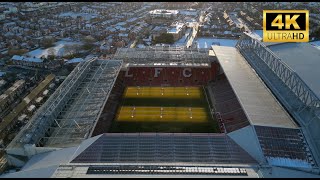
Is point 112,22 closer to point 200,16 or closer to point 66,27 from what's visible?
point 66,27

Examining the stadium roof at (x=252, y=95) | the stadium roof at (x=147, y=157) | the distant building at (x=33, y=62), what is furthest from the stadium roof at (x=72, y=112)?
the stadium roof at (x=252, y=95)

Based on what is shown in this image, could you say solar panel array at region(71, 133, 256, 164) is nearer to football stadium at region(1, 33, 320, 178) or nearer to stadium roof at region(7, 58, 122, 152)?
football stadium at region(1, 33, 320, 178)

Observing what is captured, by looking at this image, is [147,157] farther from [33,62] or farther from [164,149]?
[33,62]

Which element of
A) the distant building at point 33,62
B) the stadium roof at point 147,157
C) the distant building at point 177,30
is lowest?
the stadium roof at point 147,157

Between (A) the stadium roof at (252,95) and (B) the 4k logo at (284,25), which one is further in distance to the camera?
(B) the 4k logo at (284,25)

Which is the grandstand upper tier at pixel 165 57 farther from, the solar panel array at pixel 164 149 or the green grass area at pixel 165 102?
the solar panel array at pixel 164 149

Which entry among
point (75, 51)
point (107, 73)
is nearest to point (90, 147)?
point (107, 73)

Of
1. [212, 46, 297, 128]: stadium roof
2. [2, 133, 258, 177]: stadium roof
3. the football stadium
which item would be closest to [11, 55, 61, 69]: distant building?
the football stadium
